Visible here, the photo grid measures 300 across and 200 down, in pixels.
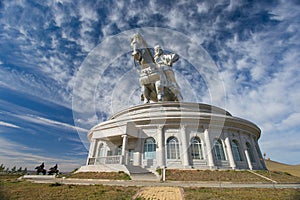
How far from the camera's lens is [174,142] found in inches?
773

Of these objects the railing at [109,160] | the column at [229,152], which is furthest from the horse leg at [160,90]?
the railing at [109,160]

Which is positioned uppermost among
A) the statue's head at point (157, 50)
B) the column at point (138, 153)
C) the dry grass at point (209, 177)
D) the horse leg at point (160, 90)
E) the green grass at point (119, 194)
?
the statue's head at point (157, 50)

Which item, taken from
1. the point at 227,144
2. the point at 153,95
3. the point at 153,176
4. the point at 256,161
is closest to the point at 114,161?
the point at 153,176

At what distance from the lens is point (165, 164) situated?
18078 mm

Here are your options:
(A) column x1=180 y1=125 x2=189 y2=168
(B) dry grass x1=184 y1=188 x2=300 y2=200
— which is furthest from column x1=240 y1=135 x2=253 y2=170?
(B) dry grass x1=184 y1=188 x2=300 y2=200

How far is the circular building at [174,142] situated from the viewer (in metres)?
18.5

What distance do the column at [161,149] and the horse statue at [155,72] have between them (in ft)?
30.8

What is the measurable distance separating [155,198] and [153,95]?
24.7 m

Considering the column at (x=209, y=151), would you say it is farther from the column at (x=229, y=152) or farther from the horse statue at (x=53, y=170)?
the horse statue at (x=53, y=170)

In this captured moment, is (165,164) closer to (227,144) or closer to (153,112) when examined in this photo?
(153,112)

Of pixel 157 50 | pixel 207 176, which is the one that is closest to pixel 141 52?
pixel 157 50

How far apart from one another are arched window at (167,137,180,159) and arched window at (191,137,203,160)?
1.93 metres

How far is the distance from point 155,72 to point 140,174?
18139mm

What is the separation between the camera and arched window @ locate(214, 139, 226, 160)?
19.8 m
